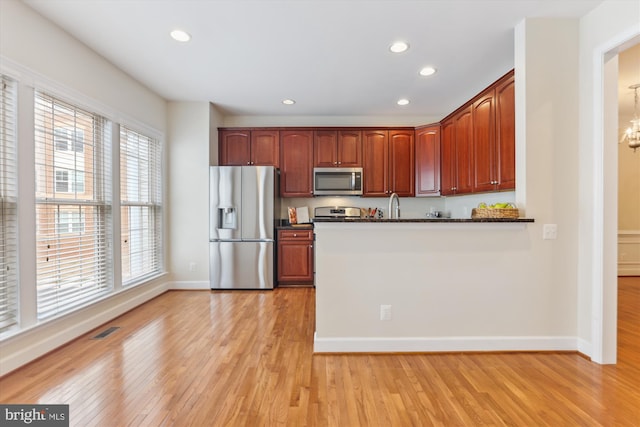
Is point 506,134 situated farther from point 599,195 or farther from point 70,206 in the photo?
point 70,206

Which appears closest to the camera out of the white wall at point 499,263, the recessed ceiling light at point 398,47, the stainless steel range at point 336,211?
the white wall at point 499,263

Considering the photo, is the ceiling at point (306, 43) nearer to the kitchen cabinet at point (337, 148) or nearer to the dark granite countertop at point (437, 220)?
the kitchen cabinet at point (337, 148)

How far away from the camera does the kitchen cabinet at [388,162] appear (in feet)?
15.0

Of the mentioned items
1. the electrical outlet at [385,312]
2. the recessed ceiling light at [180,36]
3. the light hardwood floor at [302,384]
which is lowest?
the light hardwood floor at [302,384]

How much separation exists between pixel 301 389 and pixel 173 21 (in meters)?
2.86

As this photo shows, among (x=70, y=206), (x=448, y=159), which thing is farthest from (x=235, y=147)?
(x=448, y=159)

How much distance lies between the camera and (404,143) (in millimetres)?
4586

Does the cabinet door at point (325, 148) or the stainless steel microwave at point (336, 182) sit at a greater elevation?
the cabinet door at point (325, 148)

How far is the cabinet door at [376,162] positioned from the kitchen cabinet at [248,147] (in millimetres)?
1399

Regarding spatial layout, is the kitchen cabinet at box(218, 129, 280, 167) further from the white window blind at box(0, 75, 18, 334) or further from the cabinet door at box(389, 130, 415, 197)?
the white window blind at box(0, 75, 18, 334)

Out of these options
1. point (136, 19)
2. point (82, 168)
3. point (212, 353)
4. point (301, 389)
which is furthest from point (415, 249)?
point (82, 168)

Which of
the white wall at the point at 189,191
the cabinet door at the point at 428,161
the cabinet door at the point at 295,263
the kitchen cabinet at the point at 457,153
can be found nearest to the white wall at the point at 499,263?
the kitchen cabinet at the point at 457,153

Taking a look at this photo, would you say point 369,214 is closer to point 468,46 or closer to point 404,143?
point 404,143

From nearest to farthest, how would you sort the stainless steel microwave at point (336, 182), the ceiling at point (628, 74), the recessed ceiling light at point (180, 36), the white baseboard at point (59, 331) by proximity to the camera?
1. the white baseboard at point (59, 331)
2. the recessed ceiling light at point (180, 36)
3. the ceiling at point (628, 74)
4. the stainless steel microwave at point (336, 182)
